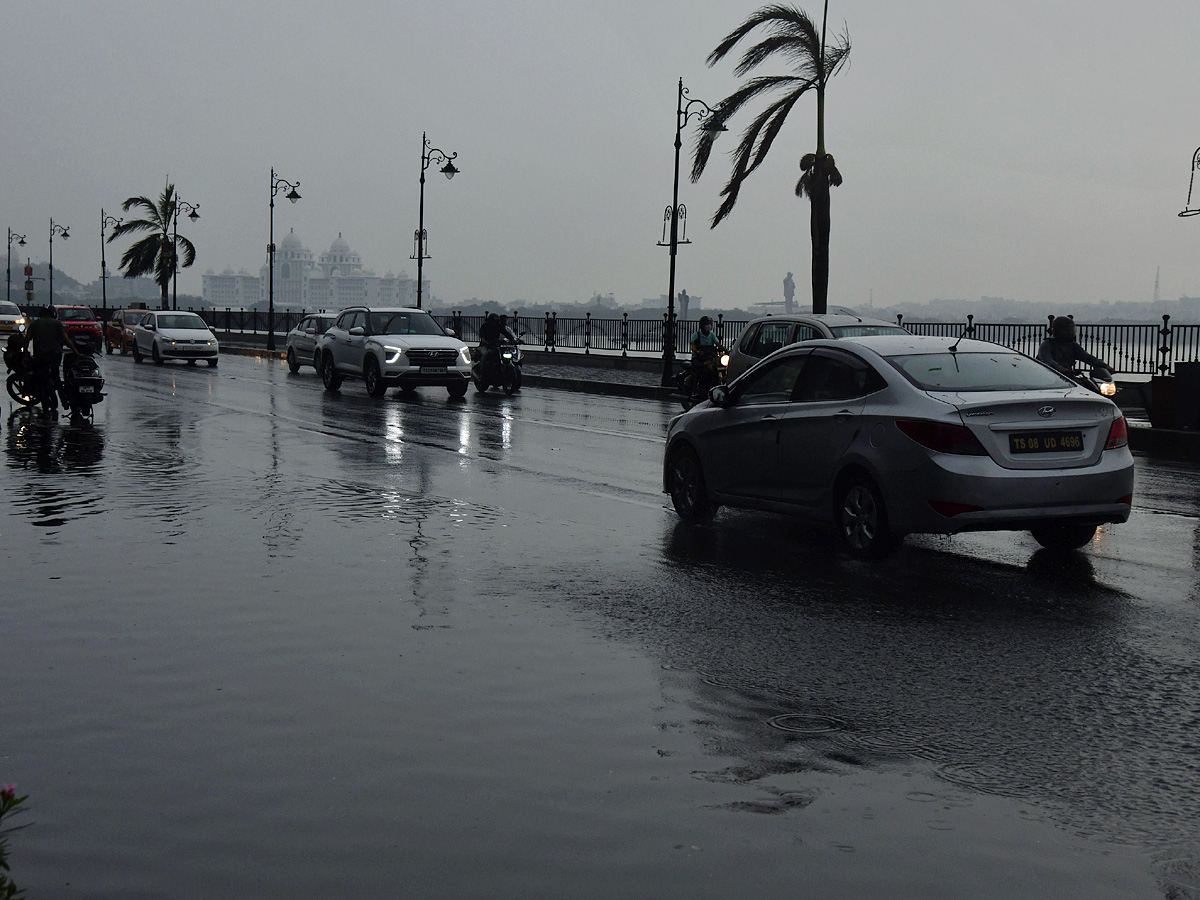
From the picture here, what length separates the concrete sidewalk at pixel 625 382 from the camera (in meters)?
17.9

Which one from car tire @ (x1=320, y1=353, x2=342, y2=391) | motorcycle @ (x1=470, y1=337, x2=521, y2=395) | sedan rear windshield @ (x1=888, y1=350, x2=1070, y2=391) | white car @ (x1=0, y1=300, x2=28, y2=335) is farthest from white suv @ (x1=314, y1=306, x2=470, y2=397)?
white car @ (x1=0, y1=300, x2=28, y2=335)

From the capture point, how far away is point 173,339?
4091 cm

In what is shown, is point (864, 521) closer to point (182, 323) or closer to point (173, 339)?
point (173, 339)

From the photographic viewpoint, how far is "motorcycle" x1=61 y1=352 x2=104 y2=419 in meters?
20.3

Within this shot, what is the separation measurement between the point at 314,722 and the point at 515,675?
1035 millimetres

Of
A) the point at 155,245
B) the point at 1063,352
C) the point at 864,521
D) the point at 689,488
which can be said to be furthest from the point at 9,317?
the point at 864,521

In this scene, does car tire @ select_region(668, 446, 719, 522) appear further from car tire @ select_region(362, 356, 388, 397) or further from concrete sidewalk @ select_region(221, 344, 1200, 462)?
car tire @ select_region(362, 356, 388, 397)

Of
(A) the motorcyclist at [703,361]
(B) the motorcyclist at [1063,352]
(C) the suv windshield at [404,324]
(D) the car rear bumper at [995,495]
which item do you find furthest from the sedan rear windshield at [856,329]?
(C) the suv windshield at [404,324]

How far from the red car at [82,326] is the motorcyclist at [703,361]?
26.0m

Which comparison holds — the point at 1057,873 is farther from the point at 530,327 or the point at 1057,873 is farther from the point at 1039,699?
the point at 530,327

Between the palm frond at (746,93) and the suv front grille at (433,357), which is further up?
→ the palm frond at (746,93)

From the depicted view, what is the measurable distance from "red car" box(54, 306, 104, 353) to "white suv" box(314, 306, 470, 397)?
1923 centimetres

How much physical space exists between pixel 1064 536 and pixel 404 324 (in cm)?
2040

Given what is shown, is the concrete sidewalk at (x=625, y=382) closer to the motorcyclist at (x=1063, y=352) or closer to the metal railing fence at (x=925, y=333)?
the metal railing fence at (x=925, y=333)
